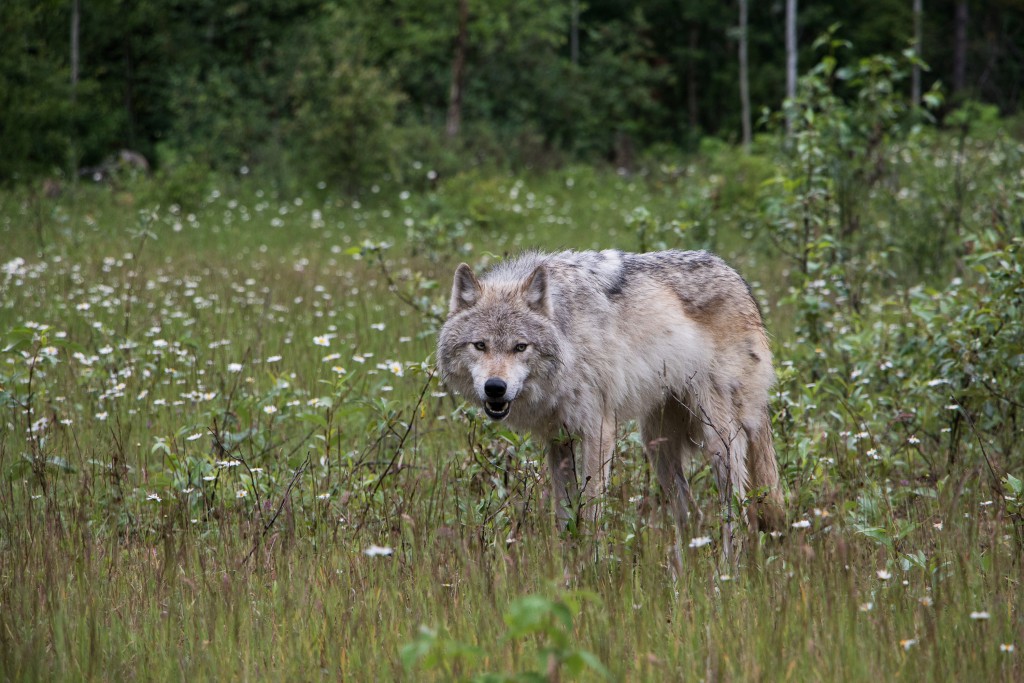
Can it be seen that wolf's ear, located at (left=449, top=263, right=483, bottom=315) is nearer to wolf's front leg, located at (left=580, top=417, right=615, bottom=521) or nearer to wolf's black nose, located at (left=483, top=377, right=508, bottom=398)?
wolf's black nose, located at (left=483, top=377, right=508, bottom=398)

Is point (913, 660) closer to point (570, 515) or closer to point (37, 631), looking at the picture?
point (570, 515)

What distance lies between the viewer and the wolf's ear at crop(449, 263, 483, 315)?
4875 millimetres

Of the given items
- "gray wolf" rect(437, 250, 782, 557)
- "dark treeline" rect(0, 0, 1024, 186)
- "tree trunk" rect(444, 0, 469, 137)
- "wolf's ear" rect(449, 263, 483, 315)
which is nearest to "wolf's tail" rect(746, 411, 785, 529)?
"gray wolf" rect(437, 250, 782, 557)

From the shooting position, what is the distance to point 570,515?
412 cm

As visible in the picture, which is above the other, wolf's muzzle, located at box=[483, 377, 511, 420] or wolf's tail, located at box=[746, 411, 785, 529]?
wolf's muzzle, located at box=[483, 377, 511, 420]

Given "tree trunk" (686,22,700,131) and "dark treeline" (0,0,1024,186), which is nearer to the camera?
"dark treeline" (0,0,1024,186)

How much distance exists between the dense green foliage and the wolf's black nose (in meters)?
0.18

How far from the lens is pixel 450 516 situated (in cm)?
446

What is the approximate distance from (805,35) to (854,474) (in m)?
42.1

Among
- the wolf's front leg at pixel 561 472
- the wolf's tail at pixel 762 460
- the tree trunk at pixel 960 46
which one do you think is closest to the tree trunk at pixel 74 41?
the wolf's front leg at pixel 561 472

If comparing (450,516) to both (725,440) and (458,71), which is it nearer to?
(725,440)

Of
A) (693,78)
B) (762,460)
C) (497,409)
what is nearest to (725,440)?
(762,460)

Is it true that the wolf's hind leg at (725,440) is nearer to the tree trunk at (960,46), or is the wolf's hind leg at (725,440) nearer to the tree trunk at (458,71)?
the tree trunk at (458,71)

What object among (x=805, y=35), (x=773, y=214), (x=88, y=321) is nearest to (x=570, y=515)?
(x=773, y=214)
